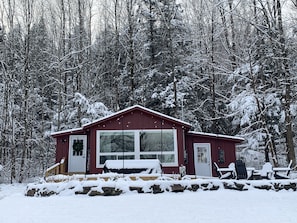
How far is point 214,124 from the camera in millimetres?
16375

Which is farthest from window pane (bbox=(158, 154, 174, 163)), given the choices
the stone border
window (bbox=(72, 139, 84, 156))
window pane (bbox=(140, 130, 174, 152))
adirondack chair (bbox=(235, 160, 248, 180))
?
the stone border

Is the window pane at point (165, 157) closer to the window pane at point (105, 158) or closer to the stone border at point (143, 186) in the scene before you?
the window pane at point (105, 158)

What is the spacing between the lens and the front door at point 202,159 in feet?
39.0

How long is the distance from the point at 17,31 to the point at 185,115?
1112 centimetres

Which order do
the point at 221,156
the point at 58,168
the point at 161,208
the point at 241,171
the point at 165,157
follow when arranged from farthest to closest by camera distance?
the point at 221,156, the point at 165,157, the point at 58,168, the point at 241,171, the point at 161,208

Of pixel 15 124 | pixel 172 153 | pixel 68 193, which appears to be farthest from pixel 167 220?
pixel 15 124

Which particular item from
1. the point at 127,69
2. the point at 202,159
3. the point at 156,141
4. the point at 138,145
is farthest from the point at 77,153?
the point at 127,69

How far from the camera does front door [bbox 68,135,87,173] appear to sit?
37.6 feet

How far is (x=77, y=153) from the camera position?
38.0 ft

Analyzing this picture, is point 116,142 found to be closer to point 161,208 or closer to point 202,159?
point 202,159

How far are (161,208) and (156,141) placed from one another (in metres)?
5.76

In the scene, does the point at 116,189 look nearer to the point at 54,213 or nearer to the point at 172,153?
the point at 54,213

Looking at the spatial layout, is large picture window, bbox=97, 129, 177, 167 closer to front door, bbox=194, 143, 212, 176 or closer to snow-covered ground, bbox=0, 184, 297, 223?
front door, bbox=194, 143, 212, 176

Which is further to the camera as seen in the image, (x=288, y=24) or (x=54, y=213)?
(x=288, y=24)
